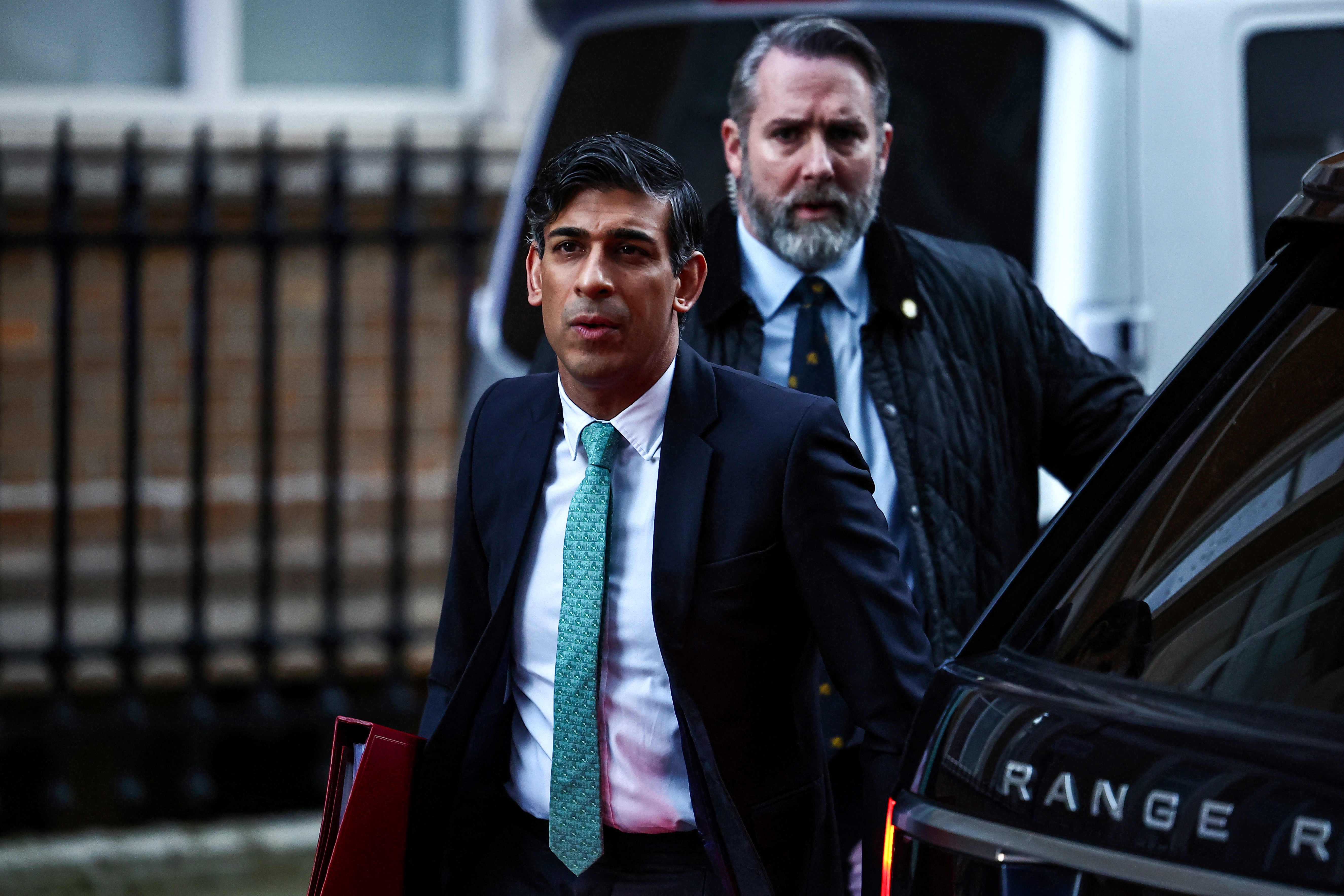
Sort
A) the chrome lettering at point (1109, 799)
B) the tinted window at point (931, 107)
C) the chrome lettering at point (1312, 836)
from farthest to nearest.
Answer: the tinted window at point (931, 107) < the chrome lettering at point (1109, 799) < the chrome lettering at point (1312, 836)

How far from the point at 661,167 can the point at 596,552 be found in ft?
1.62

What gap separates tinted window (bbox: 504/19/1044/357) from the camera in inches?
127

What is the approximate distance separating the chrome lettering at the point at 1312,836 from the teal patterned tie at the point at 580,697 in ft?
3.00

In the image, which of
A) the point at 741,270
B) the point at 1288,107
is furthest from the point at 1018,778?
the point at 1288,107

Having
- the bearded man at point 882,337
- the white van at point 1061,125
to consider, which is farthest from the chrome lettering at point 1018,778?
the white van at point 1061,125

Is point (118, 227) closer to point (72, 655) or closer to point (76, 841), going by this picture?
point (72, 655)

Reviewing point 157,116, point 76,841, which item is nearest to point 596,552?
point 76,841

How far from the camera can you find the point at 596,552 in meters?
2.03

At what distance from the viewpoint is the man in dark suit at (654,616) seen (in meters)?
2.01

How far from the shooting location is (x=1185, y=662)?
1610 millimetres

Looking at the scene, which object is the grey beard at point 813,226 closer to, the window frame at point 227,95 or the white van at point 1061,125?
the white van at point 1061,125

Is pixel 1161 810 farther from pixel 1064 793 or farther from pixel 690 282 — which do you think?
pixel 690 282

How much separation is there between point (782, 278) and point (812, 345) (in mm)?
124

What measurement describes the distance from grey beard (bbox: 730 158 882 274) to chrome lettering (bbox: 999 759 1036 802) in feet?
3.99
